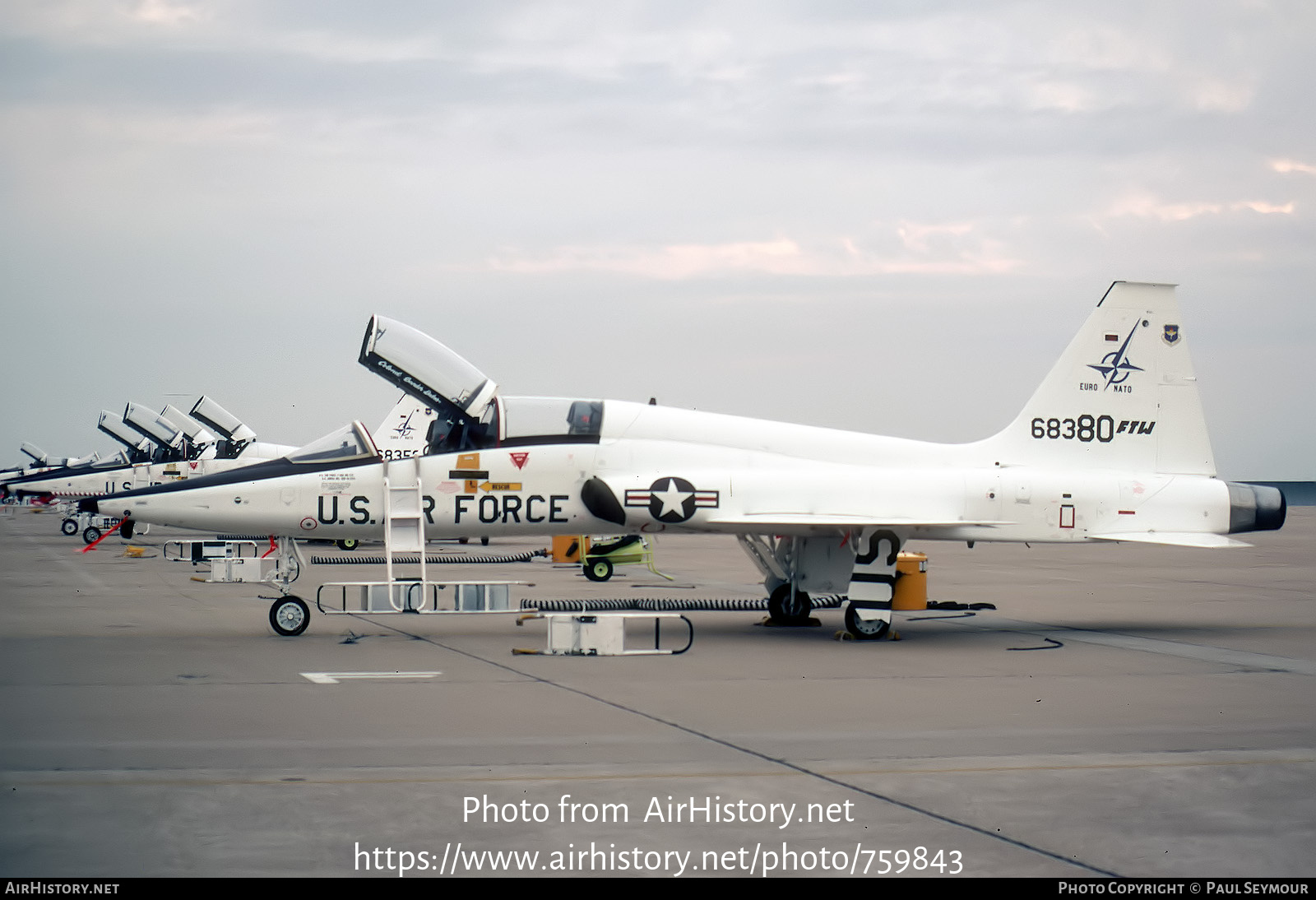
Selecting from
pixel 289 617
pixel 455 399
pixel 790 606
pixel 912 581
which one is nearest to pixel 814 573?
pixel 790 606

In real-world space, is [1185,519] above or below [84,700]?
above

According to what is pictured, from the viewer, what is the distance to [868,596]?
14.3m

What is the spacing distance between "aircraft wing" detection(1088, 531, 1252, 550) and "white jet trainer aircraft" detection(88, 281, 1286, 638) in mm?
44

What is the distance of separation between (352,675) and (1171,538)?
9.72 m

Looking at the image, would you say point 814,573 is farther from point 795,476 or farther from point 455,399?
point 455,399

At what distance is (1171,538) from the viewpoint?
15023 millimetres

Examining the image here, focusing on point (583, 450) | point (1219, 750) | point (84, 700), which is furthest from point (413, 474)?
point (1219, 750)

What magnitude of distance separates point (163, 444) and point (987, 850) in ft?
119

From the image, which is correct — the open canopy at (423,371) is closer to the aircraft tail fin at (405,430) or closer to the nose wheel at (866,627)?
the aircraft tail fin at (405,430)

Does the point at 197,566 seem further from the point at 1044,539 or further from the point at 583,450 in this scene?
the point at 1044,539

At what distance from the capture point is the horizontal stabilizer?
14930 millimetres

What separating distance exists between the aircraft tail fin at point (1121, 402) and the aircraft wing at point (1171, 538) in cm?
88

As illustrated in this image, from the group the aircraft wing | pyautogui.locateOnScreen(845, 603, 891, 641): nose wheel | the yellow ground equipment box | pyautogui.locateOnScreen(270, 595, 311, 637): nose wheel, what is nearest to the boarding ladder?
pyautogui.locateOnScreen(270, 595, 311, 637): nose wheel

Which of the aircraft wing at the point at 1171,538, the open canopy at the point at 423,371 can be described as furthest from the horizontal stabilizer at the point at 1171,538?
the open canopy at the point at 423,371
